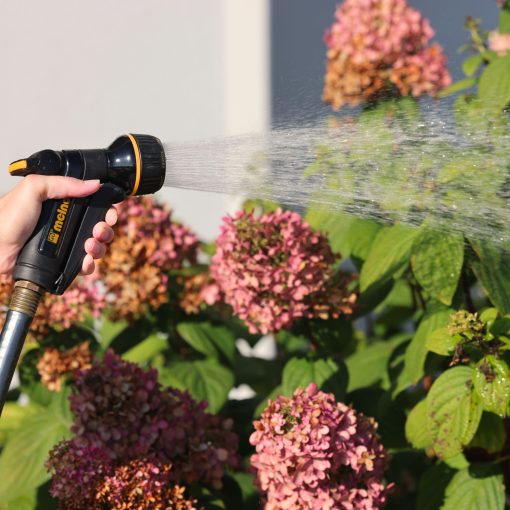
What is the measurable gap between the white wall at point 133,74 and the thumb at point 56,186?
186 centimetres

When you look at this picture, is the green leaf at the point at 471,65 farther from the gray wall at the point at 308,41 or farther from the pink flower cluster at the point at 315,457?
the pink flower cluster at the point at 315,457

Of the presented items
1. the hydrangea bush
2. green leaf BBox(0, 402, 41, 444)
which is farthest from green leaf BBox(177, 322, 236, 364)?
green leaf BBox(0, 402, 41, 444)

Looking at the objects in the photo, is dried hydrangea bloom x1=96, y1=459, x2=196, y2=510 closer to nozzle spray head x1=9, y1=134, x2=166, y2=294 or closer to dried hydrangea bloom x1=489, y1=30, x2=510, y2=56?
nozzle spray head x1=9, y1=134, x2=166, y2=294

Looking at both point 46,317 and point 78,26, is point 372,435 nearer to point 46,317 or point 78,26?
point 46,317

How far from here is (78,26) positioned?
354 centimetres

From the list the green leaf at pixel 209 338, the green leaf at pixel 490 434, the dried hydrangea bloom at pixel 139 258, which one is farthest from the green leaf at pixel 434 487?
the dried hydrangea bloom at pixel 139 258

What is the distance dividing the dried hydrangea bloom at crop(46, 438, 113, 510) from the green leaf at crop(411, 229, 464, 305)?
65 centimetres

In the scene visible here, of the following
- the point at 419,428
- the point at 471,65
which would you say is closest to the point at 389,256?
the point at 419,428

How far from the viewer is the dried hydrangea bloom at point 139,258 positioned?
2.13 meters

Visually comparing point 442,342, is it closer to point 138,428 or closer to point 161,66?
point 138,428

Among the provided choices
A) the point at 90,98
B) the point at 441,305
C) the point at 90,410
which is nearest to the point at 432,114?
the point at 441,305

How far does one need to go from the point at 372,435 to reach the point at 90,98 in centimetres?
223

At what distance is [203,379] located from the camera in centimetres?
214

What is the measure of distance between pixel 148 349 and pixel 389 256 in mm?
702
